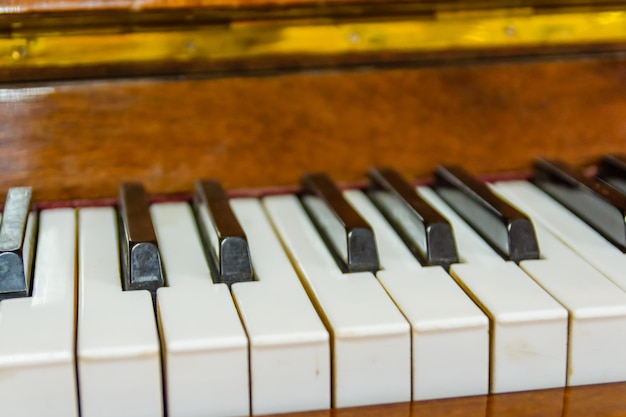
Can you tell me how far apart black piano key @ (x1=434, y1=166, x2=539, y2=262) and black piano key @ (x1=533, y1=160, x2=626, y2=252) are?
12cm

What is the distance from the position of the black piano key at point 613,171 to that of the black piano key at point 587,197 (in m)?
0.05

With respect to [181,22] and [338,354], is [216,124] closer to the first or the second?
[181,22]

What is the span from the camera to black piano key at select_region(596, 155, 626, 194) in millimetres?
1243

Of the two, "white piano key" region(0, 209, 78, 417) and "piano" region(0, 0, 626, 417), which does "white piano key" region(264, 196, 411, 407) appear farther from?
"white piano key" region(0, 209, 78, 417)

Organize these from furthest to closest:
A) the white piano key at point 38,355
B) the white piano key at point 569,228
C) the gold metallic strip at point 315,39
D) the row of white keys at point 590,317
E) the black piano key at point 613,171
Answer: the black piano key at point 613,171 → the gold metallic strip at point 315,39 → the white piano key at point 569,228 → the row of white keys at point 590,317 → the white piano key at point 38,355

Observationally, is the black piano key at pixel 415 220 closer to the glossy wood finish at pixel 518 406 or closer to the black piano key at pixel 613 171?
the glossy wood finish at pixel 518 406

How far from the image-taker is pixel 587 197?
1.17m

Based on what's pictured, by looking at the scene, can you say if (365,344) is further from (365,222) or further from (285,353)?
(365,222)

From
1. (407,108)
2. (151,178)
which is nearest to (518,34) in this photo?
(407,108)

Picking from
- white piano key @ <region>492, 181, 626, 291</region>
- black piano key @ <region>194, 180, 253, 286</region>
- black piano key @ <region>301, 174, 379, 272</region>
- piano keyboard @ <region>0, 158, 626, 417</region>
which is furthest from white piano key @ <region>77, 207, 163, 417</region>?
white piano key @ <region>492, 181, 626, 291</region>

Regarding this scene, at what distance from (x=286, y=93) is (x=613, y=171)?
0.48 metres

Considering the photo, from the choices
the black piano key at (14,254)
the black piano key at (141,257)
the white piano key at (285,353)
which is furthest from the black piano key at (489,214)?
the black piano key at (14,254)

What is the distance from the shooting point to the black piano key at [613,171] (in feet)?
4.08

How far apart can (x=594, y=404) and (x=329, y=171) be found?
21.0 inches
